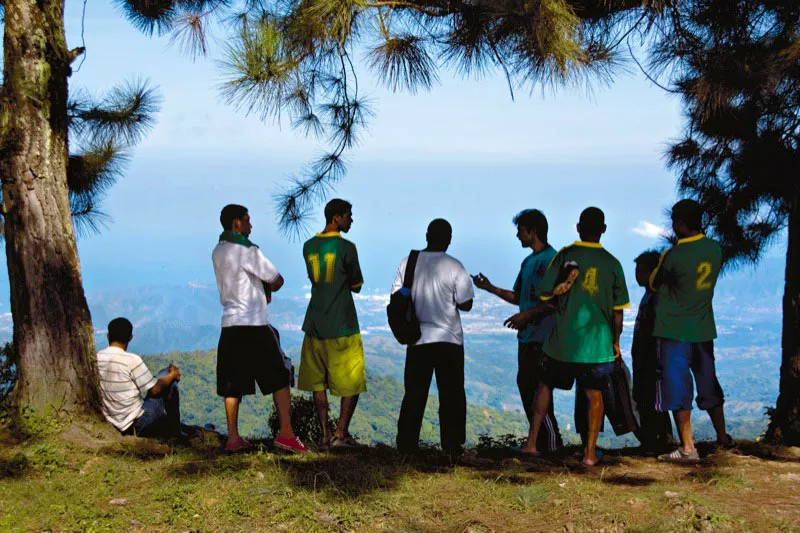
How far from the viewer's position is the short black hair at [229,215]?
579 cm

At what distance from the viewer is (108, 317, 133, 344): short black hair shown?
19.8ft

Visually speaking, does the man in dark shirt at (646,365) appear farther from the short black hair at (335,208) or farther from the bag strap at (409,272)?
the short black hair at (335,208)

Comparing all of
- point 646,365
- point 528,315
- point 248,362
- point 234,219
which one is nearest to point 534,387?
point 528,315

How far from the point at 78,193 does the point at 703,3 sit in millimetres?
6199

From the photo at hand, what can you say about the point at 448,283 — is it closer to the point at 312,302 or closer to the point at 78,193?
the point at 312,302

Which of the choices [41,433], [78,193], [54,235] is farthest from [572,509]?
[78,193]

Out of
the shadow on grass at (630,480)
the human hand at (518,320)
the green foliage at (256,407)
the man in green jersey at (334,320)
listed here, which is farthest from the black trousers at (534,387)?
the green foliage at (256,407)

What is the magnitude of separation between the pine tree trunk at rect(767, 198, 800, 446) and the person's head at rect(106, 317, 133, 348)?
518 centimetres

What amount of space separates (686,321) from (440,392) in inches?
68.8

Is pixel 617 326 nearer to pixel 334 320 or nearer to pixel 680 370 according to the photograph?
pixel 680 370

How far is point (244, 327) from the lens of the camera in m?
5.77

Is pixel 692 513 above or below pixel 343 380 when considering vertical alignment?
below

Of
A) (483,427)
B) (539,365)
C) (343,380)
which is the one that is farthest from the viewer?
(483,427)

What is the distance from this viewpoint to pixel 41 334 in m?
6.22
